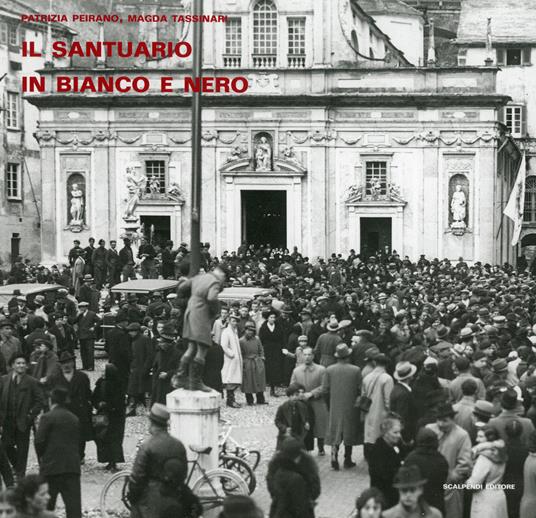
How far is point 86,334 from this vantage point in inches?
1059

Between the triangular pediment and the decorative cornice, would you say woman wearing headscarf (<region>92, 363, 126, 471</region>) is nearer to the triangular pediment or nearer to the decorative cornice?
the triangular pediment

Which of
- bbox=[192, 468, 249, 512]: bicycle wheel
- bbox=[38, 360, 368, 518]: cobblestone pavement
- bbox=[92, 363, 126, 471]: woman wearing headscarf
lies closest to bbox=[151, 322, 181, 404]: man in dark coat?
bbox=[38, 360, 368, 518]: cobblestone pavement

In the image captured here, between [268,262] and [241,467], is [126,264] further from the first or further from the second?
[241,467]

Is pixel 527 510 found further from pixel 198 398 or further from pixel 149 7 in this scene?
pixel 149 7

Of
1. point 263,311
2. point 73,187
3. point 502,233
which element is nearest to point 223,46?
point 73,187

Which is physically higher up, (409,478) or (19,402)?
(409,478)

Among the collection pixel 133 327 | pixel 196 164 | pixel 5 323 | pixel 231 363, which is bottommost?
pixel 231 363

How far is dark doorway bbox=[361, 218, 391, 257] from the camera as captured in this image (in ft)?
162

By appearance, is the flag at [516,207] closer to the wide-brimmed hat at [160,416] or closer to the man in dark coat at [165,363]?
the man in dark coat at [165,363]

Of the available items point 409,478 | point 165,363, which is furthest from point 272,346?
point 409,478

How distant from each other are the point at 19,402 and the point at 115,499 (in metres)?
1.86

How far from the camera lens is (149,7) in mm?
65500

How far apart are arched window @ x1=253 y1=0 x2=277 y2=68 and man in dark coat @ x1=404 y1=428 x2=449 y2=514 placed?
126 feet

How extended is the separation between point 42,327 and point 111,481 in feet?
29.2
